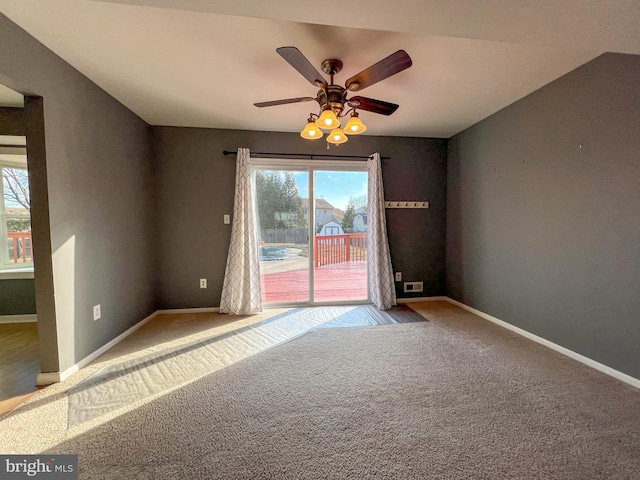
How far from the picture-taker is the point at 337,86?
1.85 m

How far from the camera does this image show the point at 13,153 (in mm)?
2885

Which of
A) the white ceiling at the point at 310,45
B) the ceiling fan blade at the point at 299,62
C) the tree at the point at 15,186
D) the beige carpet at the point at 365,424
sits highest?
the white ceiling at the point at 310,45

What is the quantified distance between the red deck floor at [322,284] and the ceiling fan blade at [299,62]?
2.44m

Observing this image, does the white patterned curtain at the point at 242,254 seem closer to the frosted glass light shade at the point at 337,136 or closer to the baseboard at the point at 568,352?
the frosted glass light shade at the point at 337,136

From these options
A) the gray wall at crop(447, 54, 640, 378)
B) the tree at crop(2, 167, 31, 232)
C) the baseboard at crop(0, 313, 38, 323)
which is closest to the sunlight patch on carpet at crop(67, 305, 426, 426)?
the gray wall at crop(447, 54, 640, 378)

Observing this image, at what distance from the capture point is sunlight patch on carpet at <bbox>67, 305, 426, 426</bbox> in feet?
5.65

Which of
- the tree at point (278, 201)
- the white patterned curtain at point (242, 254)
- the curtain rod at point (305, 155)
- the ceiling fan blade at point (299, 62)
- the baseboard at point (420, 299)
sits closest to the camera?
the ceiling fan blade at point (299, 62)

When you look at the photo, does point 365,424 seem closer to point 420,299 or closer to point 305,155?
point 420,299

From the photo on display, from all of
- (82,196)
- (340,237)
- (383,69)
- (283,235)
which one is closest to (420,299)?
(340,237)

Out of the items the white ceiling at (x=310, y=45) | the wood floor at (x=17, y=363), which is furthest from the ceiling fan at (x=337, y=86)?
the wood floor at (x=17, y=363)

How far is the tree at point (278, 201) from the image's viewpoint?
351 centimetres

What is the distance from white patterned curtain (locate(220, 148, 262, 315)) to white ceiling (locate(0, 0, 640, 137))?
0.73m

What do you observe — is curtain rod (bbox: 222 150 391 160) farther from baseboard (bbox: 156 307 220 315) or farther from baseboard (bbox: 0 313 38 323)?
baseboard (bbox: 0 313 38 323)

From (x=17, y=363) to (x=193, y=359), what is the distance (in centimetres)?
139
